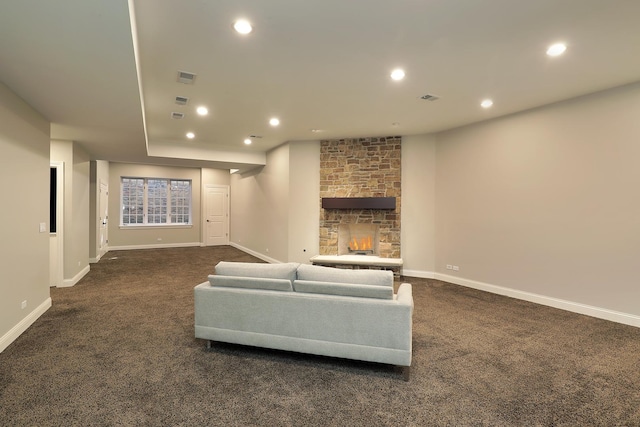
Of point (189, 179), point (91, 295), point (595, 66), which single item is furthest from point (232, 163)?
point (595, 66)

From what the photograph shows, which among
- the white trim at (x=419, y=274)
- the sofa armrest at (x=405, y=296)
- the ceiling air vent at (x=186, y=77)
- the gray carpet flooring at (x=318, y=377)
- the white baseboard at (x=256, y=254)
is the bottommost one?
the gray carpet flooring at (x=318, y=377)

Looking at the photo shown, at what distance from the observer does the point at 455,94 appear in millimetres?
4484

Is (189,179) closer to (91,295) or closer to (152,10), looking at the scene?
(91,295)

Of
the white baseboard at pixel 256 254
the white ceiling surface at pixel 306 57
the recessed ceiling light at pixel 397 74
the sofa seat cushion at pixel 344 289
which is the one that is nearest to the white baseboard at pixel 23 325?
the white ceiling surface at pixel 306 57

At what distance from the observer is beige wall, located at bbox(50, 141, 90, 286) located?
5.70 metres

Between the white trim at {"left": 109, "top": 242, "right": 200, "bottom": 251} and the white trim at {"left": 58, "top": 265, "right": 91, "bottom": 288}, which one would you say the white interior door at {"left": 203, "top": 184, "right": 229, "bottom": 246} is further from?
the white trim at {"left": 58, "top": 265, "right": 91, "bottom": 288}

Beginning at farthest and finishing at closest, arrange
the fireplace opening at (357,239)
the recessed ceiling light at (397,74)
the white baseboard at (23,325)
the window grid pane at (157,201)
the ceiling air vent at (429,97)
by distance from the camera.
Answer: the window grid pane at (157,201), the fireplace opening at (357,239), the ceiling air vent at (429,97), the recessed ceiling light at (397,74), the white baseboard at (23,325)

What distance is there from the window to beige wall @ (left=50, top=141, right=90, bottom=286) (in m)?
4.23

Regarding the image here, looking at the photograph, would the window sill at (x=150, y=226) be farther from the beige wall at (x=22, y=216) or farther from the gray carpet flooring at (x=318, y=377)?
the gray carpet flooring at (x=318, y=377)

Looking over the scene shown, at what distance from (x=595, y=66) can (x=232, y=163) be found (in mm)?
7326

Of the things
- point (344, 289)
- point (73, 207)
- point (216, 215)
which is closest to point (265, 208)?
point (216, 215)

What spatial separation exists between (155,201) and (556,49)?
11.3 meters

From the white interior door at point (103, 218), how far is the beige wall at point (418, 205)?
25.0 feet

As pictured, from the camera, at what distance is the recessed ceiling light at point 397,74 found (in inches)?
147
